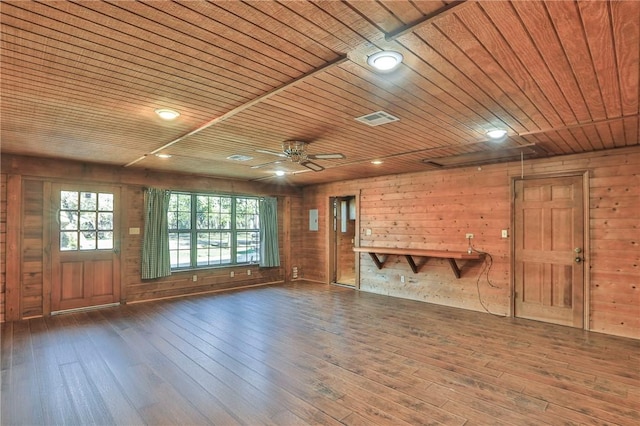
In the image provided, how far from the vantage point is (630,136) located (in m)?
3.60

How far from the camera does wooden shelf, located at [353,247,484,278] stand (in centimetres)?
501

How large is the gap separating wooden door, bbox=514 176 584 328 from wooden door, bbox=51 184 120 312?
6365mm

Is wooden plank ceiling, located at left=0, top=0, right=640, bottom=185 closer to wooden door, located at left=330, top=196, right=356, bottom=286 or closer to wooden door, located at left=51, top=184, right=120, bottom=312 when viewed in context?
wooden door, located at left=51, top=184, right=120, bottom=312

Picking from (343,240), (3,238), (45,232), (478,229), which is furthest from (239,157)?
(343,240)

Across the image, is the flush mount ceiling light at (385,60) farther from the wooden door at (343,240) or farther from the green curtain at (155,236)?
the wooden door at (343,240)

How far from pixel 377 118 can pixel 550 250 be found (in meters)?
3.35

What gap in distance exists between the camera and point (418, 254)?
17.9ft

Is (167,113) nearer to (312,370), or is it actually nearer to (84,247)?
(312,370)

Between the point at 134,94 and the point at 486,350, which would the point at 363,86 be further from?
the point at 486,350

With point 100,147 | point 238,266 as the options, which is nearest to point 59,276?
point 100,147

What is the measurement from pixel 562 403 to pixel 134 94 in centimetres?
396

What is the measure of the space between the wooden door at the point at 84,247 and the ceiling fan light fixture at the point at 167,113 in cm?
336

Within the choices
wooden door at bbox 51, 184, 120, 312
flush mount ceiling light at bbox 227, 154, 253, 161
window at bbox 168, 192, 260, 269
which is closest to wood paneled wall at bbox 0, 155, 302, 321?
wooden door at bbox 51, 184, 120, 312

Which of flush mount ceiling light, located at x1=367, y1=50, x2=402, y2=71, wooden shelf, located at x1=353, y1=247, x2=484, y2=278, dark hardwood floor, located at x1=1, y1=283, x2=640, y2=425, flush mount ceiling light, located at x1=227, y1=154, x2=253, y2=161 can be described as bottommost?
dark hardwood floor, located at x1=1, y1=283, x2=640, y2=425
